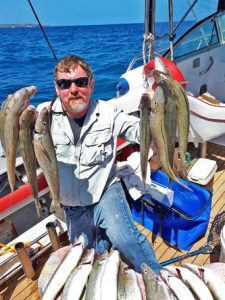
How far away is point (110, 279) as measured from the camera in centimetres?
203

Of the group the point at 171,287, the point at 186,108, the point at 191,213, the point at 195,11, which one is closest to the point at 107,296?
the point at 171,287

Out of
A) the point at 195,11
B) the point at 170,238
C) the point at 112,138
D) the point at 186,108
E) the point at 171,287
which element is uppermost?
the point at 195,11

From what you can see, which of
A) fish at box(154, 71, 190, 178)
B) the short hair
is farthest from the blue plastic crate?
the short hair

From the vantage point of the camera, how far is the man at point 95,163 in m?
2.72

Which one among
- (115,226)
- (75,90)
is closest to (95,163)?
(115,226)

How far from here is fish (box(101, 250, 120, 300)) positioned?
1.93m

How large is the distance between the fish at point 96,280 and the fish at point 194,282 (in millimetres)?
569

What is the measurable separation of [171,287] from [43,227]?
194 centimetres

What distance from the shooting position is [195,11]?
243 inches

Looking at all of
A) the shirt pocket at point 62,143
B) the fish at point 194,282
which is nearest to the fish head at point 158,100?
the shirt pocket at point 62,143

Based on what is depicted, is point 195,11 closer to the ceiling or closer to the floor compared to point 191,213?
closer to the ceiling

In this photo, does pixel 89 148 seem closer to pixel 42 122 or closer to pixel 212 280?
pixel 42 122

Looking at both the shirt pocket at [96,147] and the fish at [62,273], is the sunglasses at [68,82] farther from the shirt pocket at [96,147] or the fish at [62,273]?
the fish at [62,273]

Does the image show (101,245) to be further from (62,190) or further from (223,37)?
(223,37)
